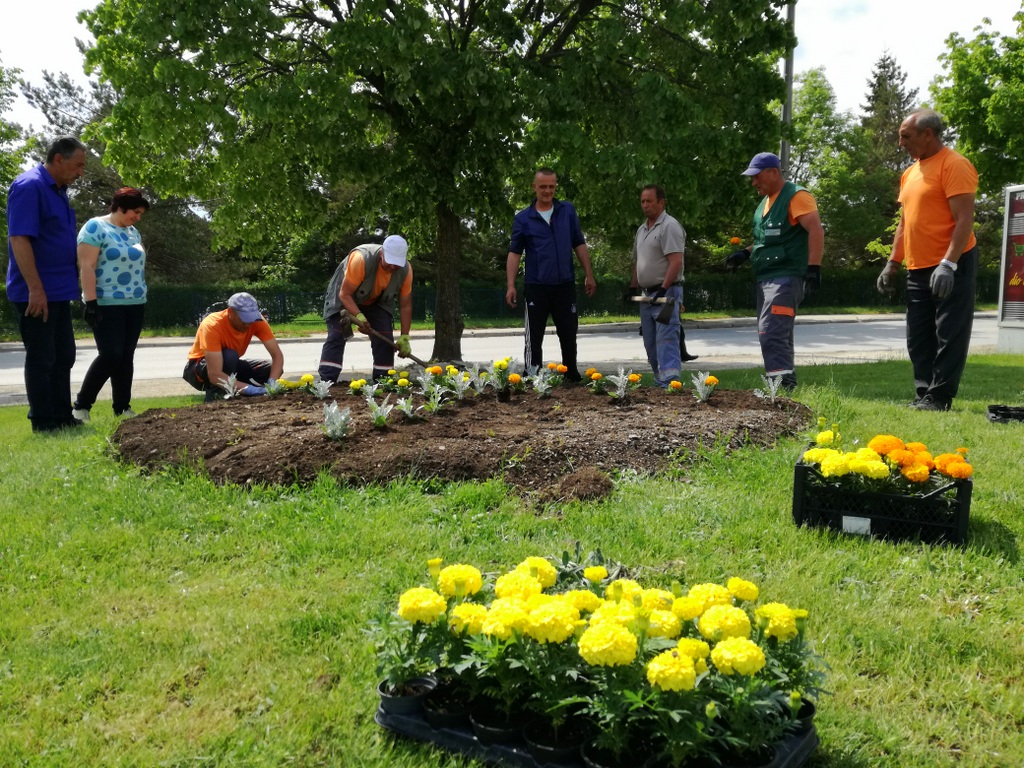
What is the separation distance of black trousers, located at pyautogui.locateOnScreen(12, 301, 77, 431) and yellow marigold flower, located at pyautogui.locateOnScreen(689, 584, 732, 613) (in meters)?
5.54

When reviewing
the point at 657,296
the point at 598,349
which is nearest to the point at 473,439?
the point at 657,296

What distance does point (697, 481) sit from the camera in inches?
173

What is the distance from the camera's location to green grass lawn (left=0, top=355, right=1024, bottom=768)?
7.26 feet

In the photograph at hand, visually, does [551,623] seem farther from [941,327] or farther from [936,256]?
[936,256]

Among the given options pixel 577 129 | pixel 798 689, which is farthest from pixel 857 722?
pixel 577 129

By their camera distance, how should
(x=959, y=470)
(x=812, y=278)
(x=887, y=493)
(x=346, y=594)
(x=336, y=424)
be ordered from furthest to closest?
(x=812, y=278)
(x=336, y=424)
(x=887, y=493)
(x=959, y=470)
(x=346, y=594)

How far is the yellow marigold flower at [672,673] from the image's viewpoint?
1.78 m

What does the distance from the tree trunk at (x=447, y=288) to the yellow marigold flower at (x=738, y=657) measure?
1032cm

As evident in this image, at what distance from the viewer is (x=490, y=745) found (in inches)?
81.3

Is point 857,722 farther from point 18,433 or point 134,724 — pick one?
point 18,433

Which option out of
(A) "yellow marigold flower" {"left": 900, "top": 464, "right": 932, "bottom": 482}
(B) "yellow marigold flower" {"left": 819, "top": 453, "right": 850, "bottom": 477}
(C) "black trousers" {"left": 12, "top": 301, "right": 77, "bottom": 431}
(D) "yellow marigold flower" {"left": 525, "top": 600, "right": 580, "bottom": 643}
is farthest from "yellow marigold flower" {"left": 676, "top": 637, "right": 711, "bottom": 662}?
(C) "black trousers" {"left": 12, "top": 301, "right": 77, "bottom": 431}

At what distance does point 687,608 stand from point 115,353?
5953mm

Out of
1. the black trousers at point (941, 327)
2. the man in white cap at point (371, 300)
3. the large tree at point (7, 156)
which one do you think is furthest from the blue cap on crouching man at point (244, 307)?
the large tree at point (7, 156)

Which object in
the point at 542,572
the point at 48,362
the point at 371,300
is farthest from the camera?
the point at 371,300
